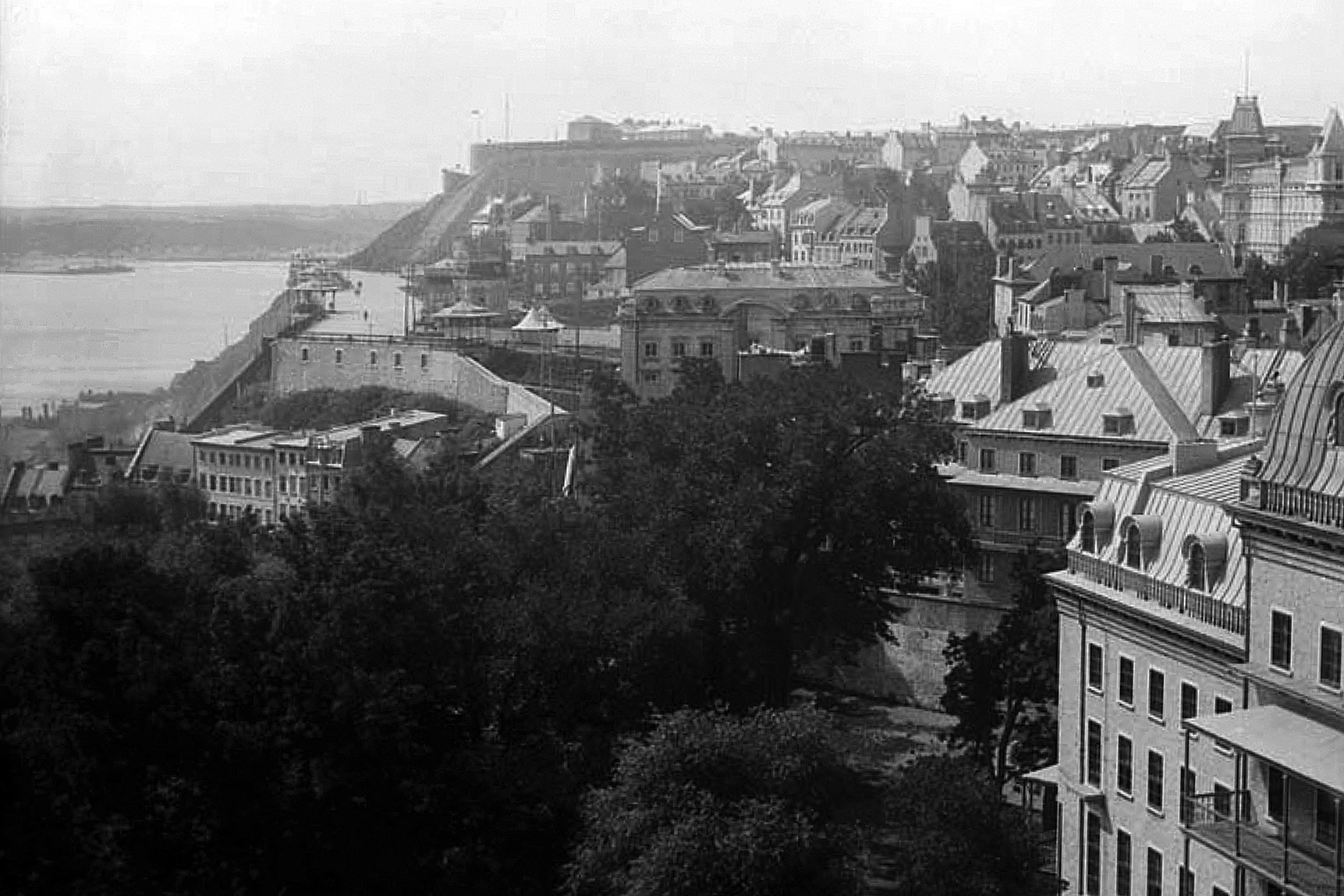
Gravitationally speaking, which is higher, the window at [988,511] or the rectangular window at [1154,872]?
the window at [988,511]

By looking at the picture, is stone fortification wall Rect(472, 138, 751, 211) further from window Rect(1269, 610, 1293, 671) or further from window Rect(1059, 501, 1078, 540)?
window Rect(1269, 610, 1293, 671)

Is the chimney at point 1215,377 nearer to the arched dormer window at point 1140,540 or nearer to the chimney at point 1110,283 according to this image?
the arched dormer window at point 1140,540

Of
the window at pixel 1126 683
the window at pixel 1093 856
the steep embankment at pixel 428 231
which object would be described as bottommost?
the window at pixel 1093 856

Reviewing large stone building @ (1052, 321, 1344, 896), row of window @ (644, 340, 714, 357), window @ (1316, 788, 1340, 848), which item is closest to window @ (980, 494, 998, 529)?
large stone building @ (1052, 321, 1344, 896)

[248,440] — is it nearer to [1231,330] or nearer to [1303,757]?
[1231,330]

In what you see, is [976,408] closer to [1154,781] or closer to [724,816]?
[1154,781]

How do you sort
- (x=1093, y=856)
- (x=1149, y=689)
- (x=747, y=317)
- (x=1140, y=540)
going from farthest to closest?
(x=747, y=317) < (x=1093, y=856) < (x=1140, y=540) < (x=1149, y=689)

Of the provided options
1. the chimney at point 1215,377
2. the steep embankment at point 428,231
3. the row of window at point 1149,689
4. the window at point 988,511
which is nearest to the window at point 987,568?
the window at point 988,511

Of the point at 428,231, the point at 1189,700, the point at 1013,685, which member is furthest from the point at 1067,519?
the point at 428,231
